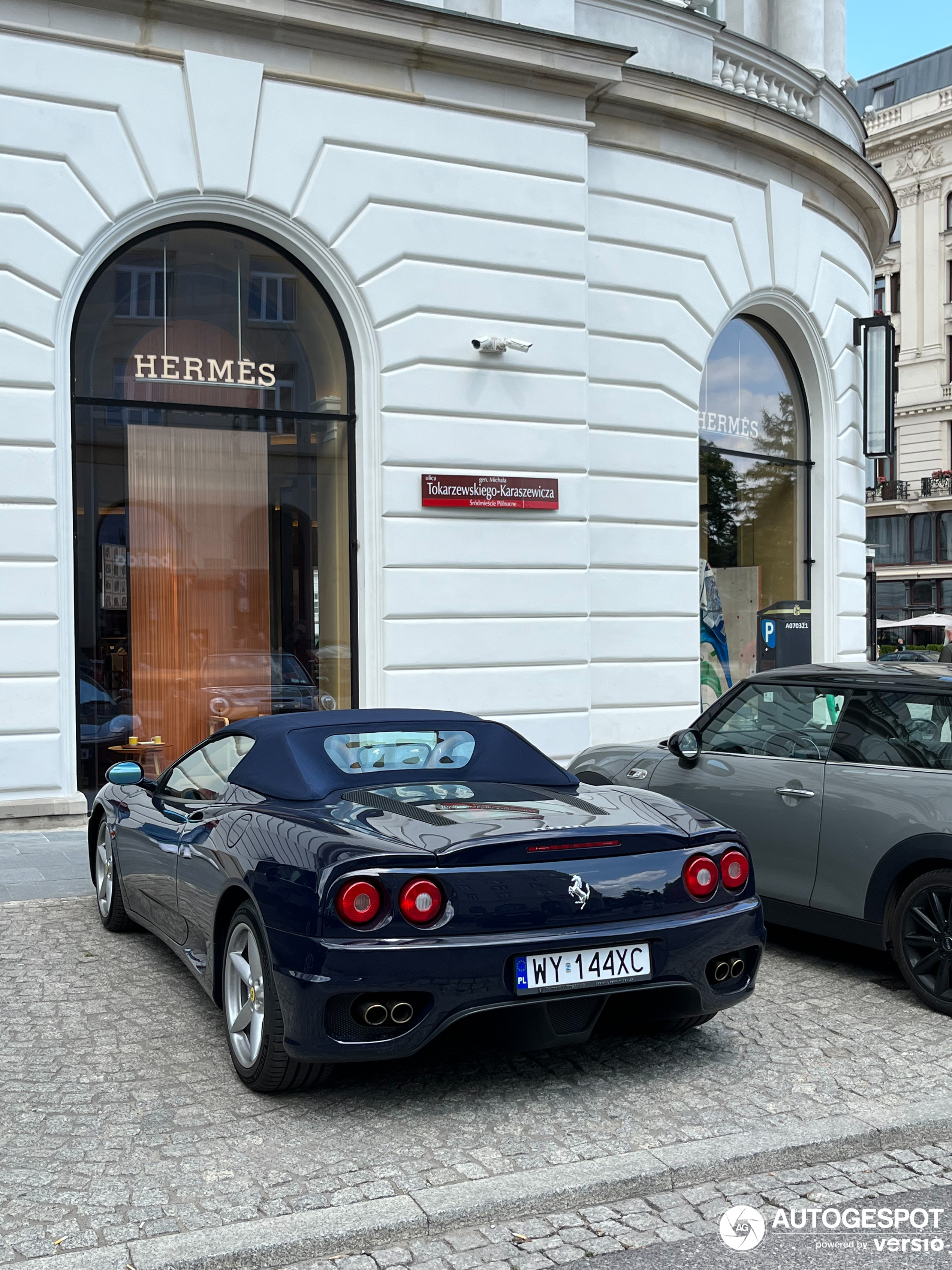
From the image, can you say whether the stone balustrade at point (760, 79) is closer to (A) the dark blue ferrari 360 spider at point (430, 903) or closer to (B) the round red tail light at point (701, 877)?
(A) the dark blue ferrari 360 spider at point (430, 903)

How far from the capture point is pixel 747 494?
49.3ft

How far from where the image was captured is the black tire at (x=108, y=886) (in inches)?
249

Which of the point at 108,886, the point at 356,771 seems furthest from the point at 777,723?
the point at 108,886

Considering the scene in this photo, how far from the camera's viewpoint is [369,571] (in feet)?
37.2

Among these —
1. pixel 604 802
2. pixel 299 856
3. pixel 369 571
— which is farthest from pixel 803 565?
pixel 299 856

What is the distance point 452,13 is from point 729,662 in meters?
7.54

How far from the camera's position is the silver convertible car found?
532 cm

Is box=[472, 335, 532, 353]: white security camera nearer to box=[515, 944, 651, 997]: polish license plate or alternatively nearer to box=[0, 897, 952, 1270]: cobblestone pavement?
box=[0, 897, 952, 1270]: cobblestone pavement

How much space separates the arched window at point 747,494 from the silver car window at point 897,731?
8.05 meters

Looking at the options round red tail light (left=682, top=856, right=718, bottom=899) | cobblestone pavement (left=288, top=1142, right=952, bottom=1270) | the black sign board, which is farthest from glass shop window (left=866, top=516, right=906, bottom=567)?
cobblestone pavement (left=288, top=1142, right=952, bottom=1270)

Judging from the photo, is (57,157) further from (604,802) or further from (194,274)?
(604,802)

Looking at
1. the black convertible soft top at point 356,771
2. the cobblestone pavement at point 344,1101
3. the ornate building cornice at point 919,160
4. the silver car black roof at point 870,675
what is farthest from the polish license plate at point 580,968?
the ornate building cornice at point 919,160

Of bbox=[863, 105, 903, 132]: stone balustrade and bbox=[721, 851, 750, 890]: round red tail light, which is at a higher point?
bbox=[863, 105, 903, 132]: stone balustrade

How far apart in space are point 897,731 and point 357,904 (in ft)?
9.59
